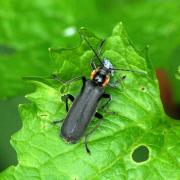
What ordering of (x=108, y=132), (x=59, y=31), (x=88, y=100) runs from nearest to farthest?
(x=108, y=132) → (x=88, y=100) → (x=59, y=31)

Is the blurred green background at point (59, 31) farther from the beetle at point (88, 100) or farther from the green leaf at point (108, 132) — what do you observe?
the green leaf at point (108, 132)

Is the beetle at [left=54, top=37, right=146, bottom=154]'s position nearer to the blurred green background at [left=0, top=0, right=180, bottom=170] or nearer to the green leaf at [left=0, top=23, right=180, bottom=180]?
the green leaf at [left=0, top=23, right=180, bottom=180]

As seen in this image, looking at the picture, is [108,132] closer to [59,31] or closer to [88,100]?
[88,100]

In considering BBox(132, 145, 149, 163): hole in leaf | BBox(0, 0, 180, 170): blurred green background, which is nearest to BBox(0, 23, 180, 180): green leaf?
BBox(132, 145, 149, 163): hole in leaf

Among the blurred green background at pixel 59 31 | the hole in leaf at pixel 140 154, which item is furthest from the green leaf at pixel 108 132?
the blurred green background at pixel 59 31

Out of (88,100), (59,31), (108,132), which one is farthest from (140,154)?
(59,31)

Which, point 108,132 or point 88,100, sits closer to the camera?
point 108,132

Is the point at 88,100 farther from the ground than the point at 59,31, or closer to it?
closer to it
